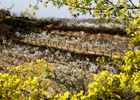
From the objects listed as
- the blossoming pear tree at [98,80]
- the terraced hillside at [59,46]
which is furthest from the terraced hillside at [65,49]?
the blossoming pear tree at [98,80]

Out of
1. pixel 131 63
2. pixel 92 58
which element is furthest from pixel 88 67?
pixel 131 63

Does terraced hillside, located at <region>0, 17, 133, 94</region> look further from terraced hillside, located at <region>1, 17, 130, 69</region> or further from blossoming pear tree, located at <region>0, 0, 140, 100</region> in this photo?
blossoming pear tree, located at <region>0, 0, 140, 100</region>

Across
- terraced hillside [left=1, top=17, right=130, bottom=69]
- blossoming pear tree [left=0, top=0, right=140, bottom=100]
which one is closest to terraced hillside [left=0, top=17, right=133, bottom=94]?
terraced hillside [left=1, top=17, right=130, bottom=69]

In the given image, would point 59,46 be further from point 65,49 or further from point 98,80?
point 98,80

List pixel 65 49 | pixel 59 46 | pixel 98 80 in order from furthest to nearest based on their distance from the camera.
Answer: pixel 59 46
pixel 65 49
pixel 98 80

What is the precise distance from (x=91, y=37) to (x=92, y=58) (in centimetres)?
414

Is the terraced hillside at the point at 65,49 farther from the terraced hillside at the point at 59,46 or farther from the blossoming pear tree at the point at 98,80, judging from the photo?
the blossoming pear tree at the point at 98,80

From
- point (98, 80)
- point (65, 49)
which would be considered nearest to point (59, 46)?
point (65, 49)

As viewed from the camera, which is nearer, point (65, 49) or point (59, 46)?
point (65, 49)

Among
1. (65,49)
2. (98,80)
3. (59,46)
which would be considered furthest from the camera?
(59,46)

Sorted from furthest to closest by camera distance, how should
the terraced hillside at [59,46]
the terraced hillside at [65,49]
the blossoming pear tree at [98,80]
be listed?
the terraced hillside at [59,46], the terraced hillside at [65,49], the blossoming pear tree at [98,80]

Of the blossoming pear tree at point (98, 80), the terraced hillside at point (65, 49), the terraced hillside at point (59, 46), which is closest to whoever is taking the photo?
the blossoming pear tree at point (98, 80)

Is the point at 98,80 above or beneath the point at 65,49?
above

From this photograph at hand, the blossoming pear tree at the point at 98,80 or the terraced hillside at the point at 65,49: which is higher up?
the blossoming pear tree at the point at 98,80
